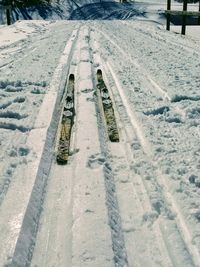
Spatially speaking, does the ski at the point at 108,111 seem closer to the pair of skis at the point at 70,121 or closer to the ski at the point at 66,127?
the pair of skis at the point at 70,121

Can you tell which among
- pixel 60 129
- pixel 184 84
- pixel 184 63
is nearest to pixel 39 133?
pixel 60 129

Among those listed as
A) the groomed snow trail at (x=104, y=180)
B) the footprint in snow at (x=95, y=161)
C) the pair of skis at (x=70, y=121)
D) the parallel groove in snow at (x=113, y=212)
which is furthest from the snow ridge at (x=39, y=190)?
the parallel groove in snow at (x=113, y=212)

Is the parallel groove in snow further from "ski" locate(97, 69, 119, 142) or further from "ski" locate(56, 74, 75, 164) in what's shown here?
"ski" locate(56, 74, 75, 164)

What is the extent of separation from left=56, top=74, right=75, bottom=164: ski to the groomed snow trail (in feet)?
0.26

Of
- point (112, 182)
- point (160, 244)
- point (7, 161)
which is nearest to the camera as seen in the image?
point (160, 244)

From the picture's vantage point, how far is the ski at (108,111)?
205 inches

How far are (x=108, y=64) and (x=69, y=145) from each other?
5.37 metres

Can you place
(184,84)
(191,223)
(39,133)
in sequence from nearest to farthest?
(191,223) < (39,133) < (184,84)

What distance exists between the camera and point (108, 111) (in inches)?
240

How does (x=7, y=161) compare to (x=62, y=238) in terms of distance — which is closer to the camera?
(x=62, y=238)

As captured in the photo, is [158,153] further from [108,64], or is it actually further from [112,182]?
[108,64]

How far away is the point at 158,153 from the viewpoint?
4.60 m

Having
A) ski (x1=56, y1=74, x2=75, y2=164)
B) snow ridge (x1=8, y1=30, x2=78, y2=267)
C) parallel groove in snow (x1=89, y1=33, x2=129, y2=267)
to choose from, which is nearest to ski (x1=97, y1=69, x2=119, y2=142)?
parallel groove in snow (x1=89, y1=33, x2=129, y2=267)

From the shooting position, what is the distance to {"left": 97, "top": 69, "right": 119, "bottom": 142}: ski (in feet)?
17.0
